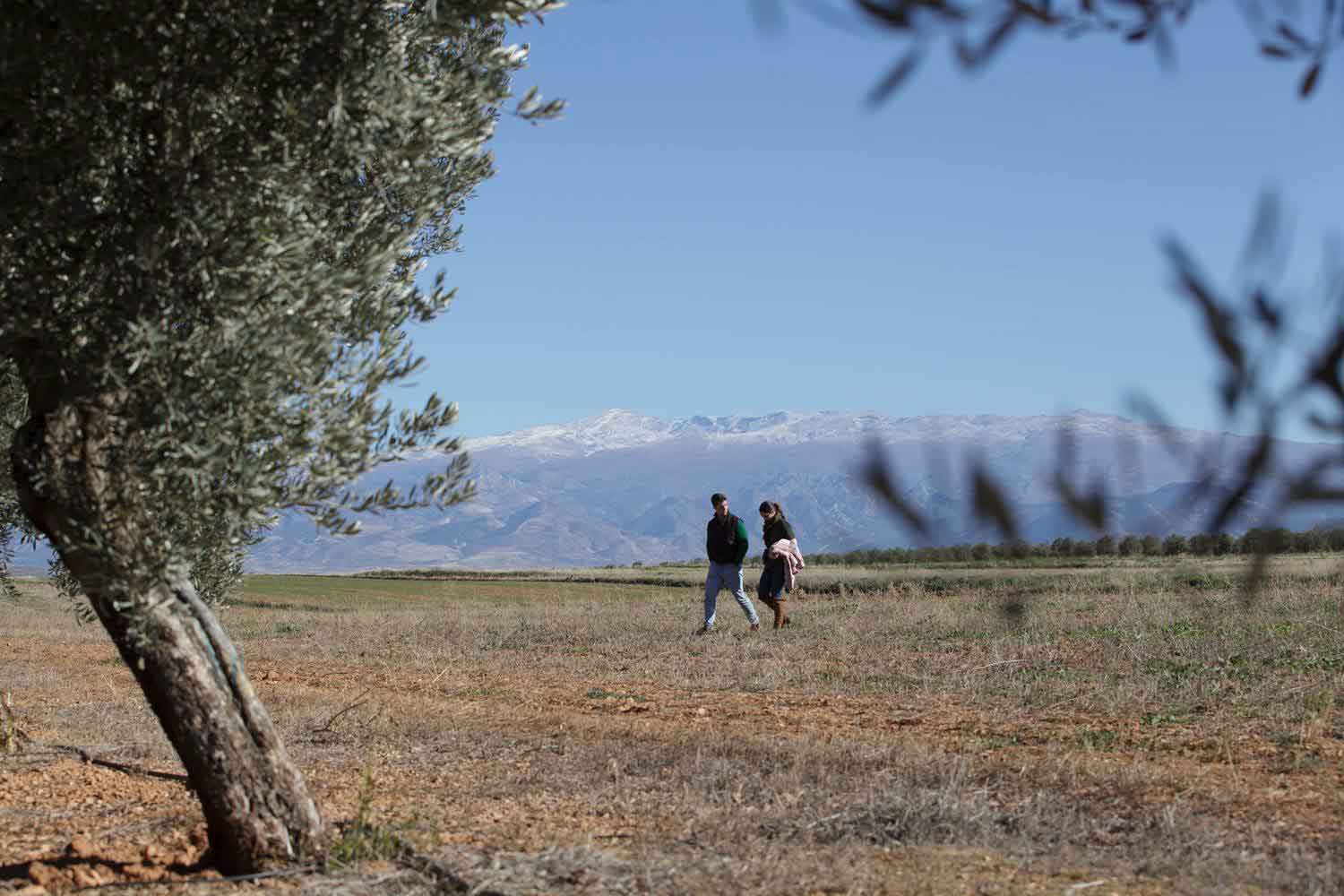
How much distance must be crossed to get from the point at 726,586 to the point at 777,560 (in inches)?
46.6

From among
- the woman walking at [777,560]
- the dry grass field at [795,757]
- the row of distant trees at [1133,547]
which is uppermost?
the row of distant trees at [1133,547]

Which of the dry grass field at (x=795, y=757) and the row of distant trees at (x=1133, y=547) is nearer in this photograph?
the row of distant trees at (x=1133, y=547)

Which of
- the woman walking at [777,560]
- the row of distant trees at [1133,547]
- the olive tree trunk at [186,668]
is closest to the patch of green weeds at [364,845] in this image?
the olive tree trunk at [186,668]

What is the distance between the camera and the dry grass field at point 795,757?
7562mm

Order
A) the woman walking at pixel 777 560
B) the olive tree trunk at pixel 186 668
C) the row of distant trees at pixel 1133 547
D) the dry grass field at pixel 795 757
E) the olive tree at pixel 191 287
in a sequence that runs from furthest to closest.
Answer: the woman walking at pixel 777 560 → the dry grass field at pixel 795 757 → the olive tree trunk at pixel 186 668 → the olive tree at pixel 191 287 → the row of distant trees at pixel 1133 547

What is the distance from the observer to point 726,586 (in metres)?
24.6

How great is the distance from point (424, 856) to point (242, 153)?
14.0 feet

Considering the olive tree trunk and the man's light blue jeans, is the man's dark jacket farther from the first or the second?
the olive tree trunk

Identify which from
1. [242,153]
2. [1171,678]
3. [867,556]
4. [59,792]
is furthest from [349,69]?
[1171,678]

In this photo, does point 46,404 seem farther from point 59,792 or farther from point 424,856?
point 59,792

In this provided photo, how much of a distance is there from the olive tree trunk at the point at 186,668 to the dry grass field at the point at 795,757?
354 mm

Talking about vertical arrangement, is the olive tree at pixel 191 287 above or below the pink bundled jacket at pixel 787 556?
above

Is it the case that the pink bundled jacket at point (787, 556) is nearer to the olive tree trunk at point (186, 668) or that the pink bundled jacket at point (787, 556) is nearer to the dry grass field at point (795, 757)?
the dry grass field at point (795, 757)

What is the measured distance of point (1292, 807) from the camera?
9.16 meters
